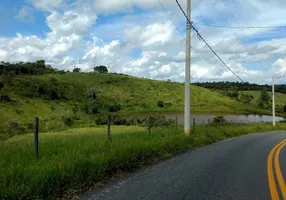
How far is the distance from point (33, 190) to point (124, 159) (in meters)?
3.84

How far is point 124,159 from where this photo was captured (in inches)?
384

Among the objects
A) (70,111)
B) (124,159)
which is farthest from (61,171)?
(70,111)

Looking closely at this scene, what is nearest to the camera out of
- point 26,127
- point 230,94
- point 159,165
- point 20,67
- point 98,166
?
point 98,166

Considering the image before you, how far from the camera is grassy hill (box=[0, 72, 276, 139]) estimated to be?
5328cm

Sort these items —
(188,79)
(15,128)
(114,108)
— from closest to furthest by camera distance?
(188,79) → (15,128) → (114,108)

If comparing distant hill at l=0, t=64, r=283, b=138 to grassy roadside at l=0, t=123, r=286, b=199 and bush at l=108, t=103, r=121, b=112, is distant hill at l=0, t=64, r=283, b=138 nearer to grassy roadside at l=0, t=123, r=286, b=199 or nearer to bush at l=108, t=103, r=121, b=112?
bush at l=108, t=103, r=121, b=112

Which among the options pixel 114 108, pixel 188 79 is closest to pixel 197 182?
pixel 188 79

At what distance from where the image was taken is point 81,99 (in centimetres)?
7869

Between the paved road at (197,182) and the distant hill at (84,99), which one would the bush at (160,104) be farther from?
the paved road at (197,182)

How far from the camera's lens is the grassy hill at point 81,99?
175ft

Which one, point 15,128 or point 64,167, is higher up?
point 64,167

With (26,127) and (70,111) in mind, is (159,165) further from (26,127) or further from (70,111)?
(70,111)

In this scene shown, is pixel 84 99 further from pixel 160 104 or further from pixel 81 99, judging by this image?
pixel 160 104

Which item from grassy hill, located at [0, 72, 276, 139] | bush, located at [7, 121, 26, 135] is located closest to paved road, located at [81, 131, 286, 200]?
bush, located at [7, 121, 26, 135]
